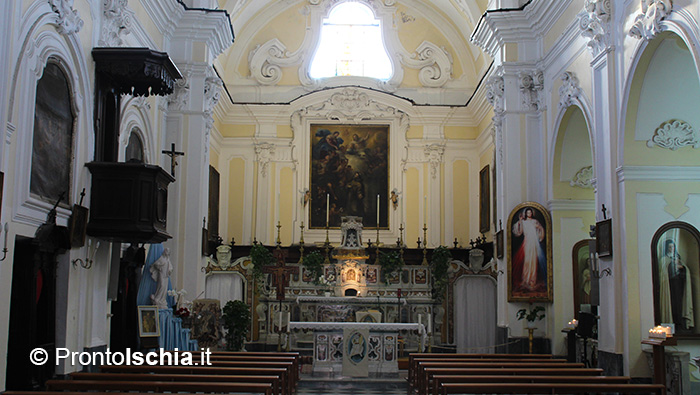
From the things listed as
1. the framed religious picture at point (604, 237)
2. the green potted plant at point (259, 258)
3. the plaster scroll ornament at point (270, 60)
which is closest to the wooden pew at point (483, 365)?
the framed religious picture at point (604, 237)

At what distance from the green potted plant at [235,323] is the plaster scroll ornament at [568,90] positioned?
6.74m

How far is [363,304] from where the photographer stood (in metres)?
17.0

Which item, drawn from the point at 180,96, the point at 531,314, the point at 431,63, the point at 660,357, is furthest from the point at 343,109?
the point at 660,357

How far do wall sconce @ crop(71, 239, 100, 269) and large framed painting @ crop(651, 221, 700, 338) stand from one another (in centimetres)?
756

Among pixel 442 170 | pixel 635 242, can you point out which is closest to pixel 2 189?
pixel 635 242

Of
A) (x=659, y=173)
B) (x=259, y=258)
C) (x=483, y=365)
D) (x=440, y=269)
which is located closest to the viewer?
(x=483, y=365)

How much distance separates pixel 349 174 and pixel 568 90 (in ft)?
28.3

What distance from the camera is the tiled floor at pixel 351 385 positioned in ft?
36.7

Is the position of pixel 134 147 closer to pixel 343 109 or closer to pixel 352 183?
pixel 352 183

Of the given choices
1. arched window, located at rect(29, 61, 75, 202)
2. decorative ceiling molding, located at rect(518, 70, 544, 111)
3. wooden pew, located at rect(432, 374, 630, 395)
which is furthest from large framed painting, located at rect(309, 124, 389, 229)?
wooden pew, located at rect(432, 374, 630, 395)

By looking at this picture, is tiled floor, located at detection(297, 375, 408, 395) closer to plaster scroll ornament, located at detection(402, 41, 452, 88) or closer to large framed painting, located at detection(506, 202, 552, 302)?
large framed painting, located at detection(506, 202, 552, 302)

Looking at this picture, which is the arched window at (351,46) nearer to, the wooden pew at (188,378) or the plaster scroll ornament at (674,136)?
the plaster scroll ornament at (674,136)

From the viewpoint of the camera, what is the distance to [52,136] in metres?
8.95

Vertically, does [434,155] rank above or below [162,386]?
above
